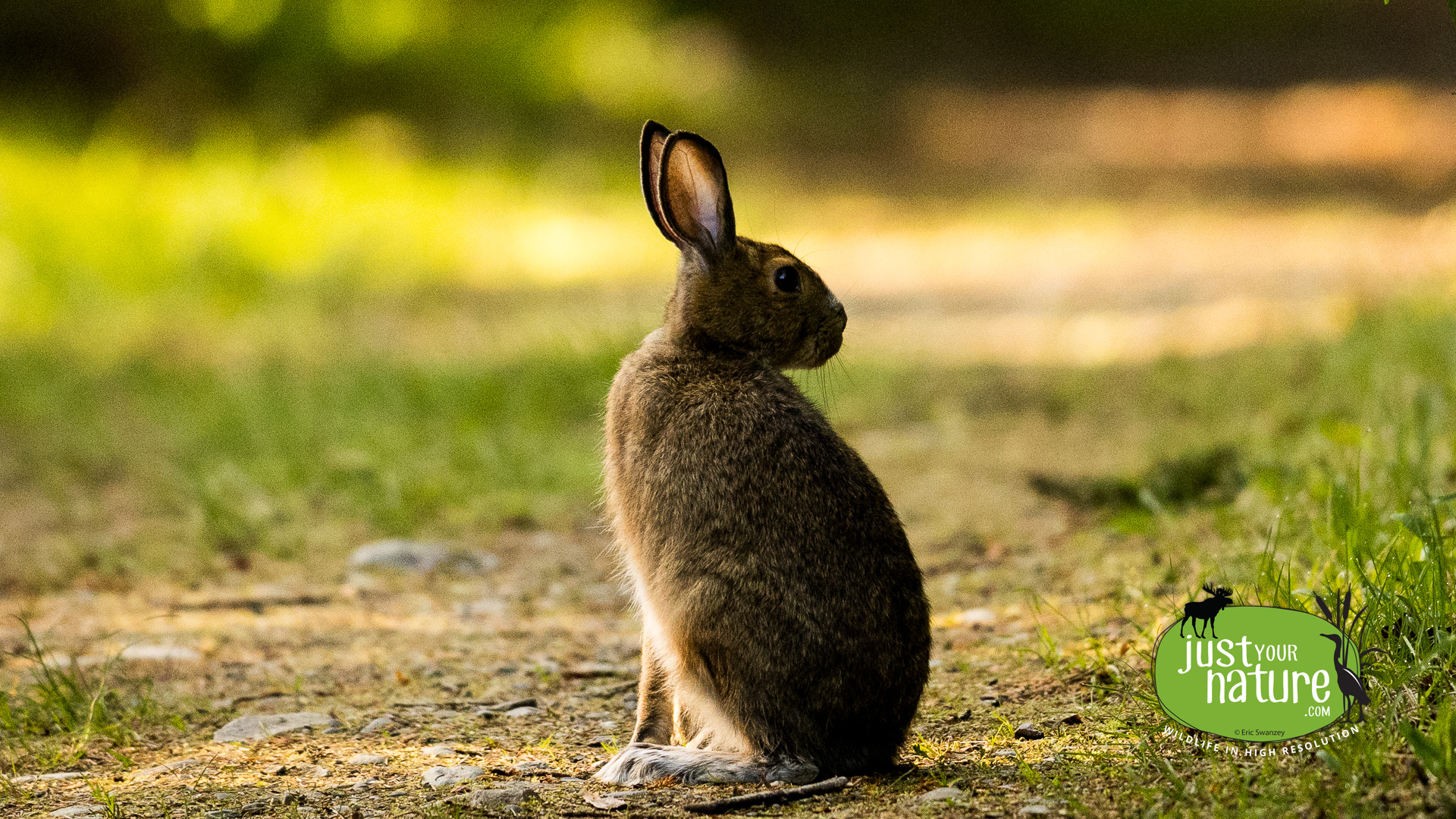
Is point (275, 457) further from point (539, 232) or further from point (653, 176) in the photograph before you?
point (539, 232)

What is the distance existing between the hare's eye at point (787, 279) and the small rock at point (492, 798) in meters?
1.41

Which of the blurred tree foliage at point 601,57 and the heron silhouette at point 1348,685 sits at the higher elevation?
the blurred tree foliage at point 601,57

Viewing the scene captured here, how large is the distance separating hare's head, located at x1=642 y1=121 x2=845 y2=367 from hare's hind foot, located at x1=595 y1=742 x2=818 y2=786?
103cm

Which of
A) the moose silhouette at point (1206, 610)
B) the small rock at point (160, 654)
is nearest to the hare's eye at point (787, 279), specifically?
the moose silhouette at point (1206, 610)

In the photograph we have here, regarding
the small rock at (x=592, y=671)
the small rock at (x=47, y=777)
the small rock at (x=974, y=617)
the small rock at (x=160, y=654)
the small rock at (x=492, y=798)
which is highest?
the small rock at (x=160, y=654)

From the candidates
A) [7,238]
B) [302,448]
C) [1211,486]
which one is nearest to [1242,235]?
[1211,486]

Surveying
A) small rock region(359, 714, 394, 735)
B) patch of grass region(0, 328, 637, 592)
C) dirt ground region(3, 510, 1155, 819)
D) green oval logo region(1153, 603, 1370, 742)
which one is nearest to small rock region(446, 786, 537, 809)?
dirt ground region(3, 510, 1155, 819)

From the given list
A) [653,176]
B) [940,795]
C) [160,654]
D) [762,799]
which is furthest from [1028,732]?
[160,654]

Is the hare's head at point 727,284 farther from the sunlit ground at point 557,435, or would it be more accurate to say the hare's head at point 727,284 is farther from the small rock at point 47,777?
the small rock at point 47,777

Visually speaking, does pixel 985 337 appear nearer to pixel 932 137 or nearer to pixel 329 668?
pixel 329 668

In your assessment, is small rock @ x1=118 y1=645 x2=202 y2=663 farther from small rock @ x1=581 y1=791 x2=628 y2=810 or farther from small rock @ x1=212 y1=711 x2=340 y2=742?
small rock @ x1=581 y1=791 x2=628 y2=810

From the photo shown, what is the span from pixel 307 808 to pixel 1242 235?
10923mm

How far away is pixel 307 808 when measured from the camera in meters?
3.21

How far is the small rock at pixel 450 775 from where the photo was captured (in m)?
3.33
